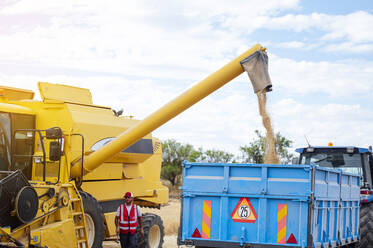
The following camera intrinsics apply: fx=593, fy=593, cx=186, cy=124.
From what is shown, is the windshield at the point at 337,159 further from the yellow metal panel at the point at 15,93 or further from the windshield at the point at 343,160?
the yellow metal panel at the point at 15,93

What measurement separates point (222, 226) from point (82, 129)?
3.85 m

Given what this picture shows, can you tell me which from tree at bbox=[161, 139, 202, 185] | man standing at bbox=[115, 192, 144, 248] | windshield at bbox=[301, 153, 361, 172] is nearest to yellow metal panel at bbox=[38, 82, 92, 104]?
man standing at bbox=[115, 192, 144, 248]

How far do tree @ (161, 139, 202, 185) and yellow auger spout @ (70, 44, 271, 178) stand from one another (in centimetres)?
2858

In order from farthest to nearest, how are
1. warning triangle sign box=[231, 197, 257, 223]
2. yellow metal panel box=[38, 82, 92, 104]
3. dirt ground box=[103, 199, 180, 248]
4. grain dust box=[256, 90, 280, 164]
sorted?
dirt ground box=[103, 199, 180, 248] → yellow metal panel box=[38, 82, 92, 104] → grain dust box=[256, 90, 280, 164] → warning triangle sign box=[231, 197, 257, 223]

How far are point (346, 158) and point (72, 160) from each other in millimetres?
6686

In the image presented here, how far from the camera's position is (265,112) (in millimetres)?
11945

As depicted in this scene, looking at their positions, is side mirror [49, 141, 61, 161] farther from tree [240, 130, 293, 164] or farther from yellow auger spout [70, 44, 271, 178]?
tree [240, 130, 293, 164]

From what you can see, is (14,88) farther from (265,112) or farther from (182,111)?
→ (265,112)

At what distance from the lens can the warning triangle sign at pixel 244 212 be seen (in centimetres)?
977

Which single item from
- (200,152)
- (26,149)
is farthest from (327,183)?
(200,152)

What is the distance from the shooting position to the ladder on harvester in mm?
10938

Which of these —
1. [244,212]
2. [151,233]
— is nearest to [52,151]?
[151,233]

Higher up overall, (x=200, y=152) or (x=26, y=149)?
(x=200, y=152)

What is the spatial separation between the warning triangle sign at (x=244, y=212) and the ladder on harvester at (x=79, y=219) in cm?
294
